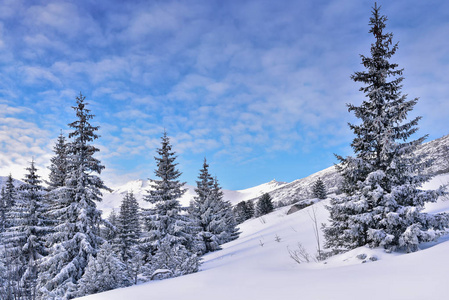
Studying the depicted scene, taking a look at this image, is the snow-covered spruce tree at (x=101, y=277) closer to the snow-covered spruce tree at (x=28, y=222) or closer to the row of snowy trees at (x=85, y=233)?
the row of snowy trees at (x=85, y=233)

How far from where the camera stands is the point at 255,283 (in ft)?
15.1

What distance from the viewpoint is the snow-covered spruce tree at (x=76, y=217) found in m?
13.7

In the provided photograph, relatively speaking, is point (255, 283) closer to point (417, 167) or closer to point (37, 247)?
point (417, 167)

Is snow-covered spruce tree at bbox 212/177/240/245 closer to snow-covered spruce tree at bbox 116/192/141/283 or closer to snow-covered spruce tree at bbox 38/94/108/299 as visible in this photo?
snow-covered spruce tree at bbox 116/192/141/283

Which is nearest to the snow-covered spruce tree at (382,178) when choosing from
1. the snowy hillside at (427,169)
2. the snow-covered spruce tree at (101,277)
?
the snowy hillside at (427,169)

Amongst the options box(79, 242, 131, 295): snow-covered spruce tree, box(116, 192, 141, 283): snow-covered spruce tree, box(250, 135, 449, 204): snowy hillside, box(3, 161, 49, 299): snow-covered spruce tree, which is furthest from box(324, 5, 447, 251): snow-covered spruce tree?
box(116, 192, 141, 283): snow-covered spruce tree

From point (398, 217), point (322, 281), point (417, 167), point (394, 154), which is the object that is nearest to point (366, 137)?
point (394, 154)

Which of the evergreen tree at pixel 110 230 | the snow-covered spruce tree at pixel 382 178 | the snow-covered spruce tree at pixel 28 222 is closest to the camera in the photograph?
the snow-covered spruce tree at pixel 382 178

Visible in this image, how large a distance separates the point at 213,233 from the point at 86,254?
11.8 metres

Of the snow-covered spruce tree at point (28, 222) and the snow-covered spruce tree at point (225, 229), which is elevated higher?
the snow-covered spruce tree at point (28, 222)

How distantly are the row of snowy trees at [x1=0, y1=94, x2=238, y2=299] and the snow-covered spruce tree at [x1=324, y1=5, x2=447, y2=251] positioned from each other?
5.66 m

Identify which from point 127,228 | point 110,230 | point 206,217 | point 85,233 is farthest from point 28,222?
point 206,217

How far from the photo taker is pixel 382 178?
285 inches

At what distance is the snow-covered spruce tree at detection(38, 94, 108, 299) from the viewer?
1370cm
